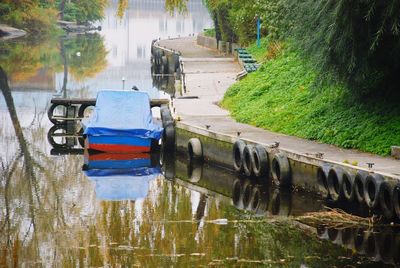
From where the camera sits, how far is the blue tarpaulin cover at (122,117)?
3088cm

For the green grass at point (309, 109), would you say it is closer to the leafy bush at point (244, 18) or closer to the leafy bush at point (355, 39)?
the leafy bush at point (355, 39)

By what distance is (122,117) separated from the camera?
31.8 metres

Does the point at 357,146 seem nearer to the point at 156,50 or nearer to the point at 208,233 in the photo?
the point at 208,233

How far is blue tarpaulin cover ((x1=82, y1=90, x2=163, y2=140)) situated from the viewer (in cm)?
3088

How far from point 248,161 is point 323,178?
3.67 meters

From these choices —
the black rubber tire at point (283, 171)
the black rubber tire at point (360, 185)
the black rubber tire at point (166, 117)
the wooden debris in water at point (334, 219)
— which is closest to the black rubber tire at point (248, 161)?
the black rubber tire at point (283, 171)

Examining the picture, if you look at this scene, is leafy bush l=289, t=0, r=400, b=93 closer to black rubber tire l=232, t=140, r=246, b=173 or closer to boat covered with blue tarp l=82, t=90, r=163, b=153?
black rubber tire l=232, t=140, r=246, b=173

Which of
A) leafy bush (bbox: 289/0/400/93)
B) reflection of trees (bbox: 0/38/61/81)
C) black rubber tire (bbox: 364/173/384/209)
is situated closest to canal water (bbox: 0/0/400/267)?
black rubber tire (bbox: 364/173/384/209)

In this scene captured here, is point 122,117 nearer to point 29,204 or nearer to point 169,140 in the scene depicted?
point 169,140

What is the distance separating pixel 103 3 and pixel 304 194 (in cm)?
10455

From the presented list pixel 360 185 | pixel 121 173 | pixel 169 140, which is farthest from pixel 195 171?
pixel 360 185

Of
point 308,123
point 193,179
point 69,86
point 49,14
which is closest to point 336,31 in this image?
point 308,123

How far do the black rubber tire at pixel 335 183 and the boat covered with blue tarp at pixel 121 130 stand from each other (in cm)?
968

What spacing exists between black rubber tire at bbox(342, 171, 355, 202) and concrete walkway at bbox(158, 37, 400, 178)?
17.2 inches
